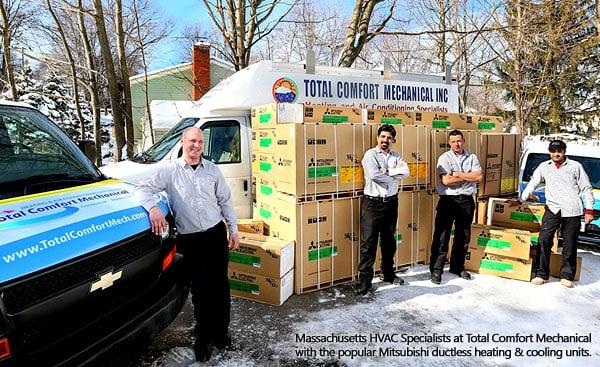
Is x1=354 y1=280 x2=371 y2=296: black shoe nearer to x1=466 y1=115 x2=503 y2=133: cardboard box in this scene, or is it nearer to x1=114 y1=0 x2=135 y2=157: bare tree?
x1=466 y1=115 x2=503 y2=133: cardboard box

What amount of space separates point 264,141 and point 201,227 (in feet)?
6.99

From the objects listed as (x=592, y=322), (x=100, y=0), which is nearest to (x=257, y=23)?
(x=100, y=0)

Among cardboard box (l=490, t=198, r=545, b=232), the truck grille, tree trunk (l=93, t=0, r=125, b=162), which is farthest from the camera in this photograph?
tree trunk (l=93, t=0, r=125, b=162)

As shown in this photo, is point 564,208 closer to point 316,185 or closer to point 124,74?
point 316,185

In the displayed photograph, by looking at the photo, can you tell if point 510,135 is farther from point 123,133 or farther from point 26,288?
point 123,133

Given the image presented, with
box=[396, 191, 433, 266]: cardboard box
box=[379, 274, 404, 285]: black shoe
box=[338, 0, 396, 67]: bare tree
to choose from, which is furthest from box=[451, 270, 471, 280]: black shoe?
box=[338, 0, 396, 67]: bare tree

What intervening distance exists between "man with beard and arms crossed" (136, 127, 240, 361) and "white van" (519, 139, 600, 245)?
18.6 feet

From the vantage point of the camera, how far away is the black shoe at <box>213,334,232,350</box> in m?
3.48

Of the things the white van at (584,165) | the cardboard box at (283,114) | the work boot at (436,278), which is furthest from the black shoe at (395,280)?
the white van at (584,165)

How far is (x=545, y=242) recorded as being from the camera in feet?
16.7

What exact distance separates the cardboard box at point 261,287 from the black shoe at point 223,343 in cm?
94

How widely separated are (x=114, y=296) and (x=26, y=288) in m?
0.59

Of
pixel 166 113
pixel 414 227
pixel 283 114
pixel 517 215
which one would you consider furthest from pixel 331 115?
pixel 166 113

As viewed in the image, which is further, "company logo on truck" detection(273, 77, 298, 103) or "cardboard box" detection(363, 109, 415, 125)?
"company logo on truck" detection(273, 77, 298, 103)
